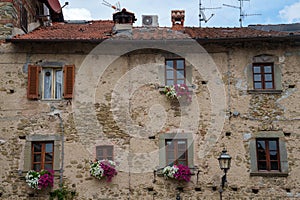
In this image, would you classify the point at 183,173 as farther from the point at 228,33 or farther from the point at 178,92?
the point at 228,33

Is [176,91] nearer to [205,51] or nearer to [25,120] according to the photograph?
[205,51]

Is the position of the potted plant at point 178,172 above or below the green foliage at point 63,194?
above

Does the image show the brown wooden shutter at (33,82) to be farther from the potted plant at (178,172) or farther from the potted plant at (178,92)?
the potted plant at (178,172)

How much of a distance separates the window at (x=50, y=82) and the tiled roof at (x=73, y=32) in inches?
41.0

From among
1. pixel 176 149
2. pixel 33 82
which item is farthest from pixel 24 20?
pixel 176 149

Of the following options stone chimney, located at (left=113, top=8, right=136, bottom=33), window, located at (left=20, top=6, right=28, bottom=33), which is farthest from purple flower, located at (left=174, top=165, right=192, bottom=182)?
window, located at (left=20, top=6, right=28, bottom=33)

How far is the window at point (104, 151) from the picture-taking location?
15.2 m

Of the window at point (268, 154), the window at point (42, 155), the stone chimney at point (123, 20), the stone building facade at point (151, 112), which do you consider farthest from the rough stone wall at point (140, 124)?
the stone chimney at point (123, 20)

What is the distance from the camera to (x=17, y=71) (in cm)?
1573

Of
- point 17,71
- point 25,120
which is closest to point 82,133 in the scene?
point 25,120

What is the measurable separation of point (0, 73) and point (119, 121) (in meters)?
4.37

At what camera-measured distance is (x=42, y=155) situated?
15.2 meters

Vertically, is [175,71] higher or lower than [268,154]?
higher

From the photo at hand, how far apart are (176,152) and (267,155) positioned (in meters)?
2.96
